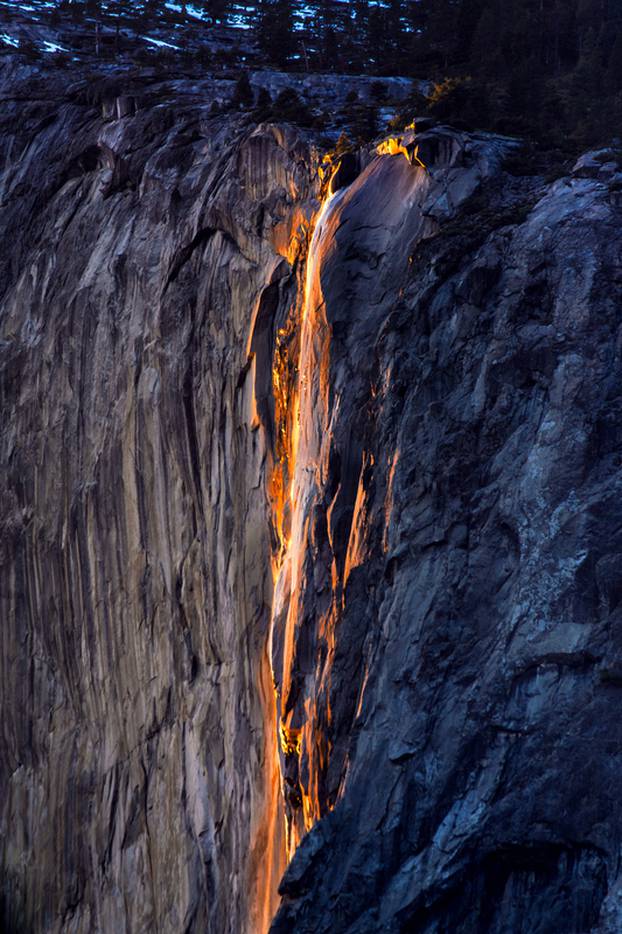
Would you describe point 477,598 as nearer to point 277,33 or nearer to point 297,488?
point 297,488

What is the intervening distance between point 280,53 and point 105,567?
2314cm

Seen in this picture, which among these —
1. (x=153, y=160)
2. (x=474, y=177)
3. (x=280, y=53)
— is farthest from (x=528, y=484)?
(x=280, y=53)

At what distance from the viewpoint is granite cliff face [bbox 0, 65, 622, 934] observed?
51.8 feet

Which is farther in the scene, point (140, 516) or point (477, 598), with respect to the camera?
point (140, 516)

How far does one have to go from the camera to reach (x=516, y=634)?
16062 mm

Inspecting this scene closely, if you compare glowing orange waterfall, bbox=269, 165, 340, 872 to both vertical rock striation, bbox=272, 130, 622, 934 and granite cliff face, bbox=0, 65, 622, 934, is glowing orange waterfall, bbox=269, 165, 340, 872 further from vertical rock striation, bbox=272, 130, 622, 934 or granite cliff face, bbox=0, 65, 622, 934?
vertical rock striation, bbox=272, 130, 622, 934

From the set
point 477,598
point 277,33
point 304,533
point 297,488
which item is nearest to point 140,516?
point 297,488

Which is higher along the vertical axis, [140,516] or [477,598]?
[477,598]

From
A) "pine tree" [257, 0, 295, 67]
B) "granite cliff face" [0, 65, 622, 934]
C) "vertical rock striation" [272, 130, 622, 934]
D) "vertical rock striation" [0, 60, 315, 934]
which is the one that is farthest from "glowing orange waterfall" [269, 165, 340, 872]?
"pine tree" [257, 0, 295, 67]

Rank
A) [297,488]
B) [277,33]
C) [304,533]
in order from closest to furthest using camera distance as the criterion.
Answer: [304,533] → [297,488] → [277,33]

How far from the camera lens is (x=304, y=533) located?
20.7 meters

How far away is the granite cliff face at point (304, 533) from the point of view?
51.8 feet

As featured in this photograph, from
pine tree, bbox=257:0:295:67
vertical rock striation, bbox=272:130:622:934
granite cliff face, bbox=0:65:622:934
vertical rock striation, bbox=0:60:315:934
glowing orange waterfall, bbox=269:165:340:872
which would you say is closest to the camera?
vertical rock striation, bbox=272:130:622:934

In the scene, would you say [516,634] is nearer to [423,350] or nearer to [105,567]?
[423,350]
